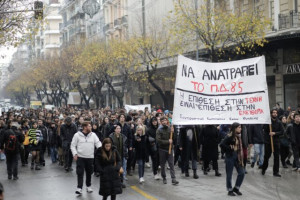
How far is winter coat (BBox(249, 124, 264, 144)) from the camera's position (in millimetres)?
14133

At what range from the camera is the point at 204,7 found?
25.5 m

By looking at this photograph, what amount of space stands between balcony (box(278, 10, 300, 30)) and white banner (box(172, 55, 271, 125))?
15.2 metres

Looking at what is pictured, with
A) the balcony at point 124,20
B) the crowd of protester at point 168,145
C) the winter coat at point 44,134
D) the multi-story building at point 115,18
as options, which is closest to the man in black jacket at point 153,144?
the crowd of protester at point 168,145

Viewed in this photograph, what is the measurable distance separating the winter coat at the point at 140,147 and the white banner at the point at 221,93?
219 cm

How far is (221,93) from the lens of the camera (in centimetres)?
1150

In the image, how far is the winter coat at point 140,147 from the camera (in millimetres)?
12994

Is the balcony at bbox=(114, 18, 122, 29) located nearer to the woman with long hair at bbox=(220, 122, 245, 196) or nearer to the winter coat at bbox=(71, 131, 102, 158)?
the winter coat at bbox=(71, 131, 102, 158)

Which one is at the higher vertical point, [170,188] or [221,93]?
[221,93]

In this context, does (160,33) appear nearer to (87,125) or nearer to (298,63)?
(298,63)

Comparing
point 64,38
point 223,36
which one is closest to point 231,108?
point 223,36

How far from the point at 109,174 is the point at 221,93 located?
12.2ft

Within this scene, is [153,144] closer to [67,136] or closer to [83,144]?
[83,144]

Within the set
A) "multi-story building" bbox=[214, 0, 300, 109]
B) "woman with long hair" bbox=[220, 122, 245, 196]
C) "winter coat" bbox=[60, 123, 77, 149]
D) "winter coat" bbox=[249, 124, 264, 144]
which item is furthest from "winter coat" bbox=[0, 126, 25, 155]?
"multi-story building" bbox=[214, 0, 300, 109]

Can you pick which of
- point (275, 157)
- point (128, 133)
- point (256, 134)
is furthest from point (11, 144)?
point (275, 157)
